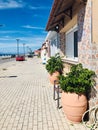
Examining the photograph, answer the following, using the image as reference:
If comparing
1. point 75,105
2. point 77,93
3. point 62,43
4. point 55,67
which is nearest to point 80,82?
point 77,93

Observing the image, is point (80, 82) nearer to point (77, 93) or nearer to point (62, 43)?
point (77, 93)

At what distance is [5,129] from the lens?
5676mm

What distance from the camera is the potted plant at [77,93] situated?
5.94m

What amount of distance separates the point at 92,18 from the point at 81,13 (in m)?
1.17

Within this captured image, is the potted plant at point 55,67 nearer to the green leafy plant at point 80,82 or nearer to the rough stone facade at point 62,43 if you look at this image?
the rough stone facade at point 62,43

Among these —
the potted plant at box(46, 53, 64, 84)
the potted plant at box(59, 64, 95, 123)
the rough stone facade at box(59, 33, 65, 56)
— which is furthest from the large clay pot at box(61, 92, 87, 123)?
the rough stone facade at box(59, 33, 65, 56)

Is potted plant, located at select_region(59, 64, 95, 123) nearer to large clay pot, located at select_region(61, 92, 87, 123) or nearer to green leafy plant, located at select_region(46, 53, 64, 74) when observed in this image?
large clay pot, located at select_region(61, 92, 87, 123)

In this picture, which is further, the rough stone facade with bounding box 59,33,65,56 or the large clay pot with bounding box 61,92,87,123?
the rough stone facade with bounding box 59,33,65,56

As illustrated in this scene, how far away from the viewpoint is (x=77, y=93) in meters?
5.97

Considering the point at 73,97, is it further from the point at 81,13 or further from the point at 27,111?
the point at 81,13

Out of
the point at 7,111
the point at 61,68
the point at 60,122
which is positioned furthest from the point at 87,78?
the point at 61,68

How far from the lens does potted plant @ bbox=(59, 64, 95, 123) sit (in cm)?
594

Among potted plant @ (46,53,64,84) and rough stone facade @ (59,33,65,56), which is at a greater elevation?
rough stone facade @ (59,33,65,56)

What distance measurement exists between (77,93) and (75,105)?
313 mm
